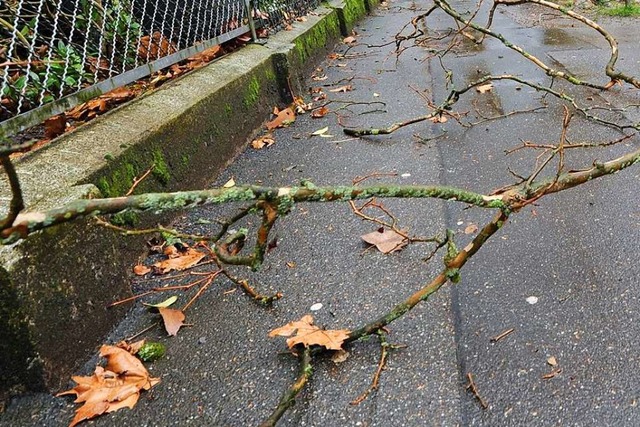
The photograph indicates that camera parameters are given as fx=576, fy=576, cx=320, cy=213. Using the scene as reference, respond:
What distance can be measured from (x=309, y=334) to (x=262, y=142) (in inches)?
80.0

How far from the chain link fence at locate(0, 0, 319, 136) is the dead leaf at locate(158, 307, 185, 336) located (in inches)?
31.6

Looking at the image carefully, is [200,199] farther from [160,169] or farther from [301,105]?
[301,105]

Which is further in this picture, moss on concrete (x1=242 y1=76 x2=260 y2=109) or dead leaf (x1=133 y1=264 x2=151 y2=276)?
moss on concrete (x1=242 y1=76 x2=260 y2=109)

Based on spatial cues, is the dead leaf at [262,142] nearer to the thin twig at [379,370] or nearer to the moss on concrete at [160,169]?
the moss on concrete at [160,169]

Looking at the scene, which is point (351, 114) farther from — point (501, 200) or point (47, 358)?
point (47, 358)

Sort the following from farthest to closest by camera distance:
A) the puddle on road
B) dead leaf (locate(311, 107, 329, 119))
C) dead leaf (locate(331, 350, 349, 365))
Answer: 1. the puddle on road
2. dead leaf (locate(311, 107, 329, 119))
3. dead leaf (locate(331, 350, 349, 365))

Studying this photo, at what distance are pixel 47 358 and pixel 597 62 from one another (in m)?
5.13

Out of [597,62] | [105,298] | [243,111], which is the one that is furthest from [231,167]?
[597,62]

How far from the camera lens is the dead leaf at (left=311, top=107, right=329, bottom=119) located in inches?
160

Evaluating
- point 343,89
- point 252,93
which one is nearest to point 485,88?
point 343,89

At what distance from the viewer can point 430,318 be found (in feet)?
5.89

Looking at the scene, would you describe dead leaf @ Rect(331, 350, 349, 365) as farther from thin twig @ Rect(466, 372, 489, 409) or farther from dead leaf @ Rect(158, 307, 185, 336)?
dead leaf @ Rect(158, 307, 185, 336)

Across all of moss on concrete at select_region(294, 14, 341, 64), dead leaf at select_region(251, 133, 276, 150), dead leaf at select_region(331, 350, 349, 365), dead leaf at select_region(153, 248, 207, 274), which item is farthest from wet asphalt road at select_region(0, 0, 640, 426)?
moss on concrete at select_region(294, 14, 341, 64)

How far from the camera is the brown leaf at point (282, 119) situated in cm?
388
